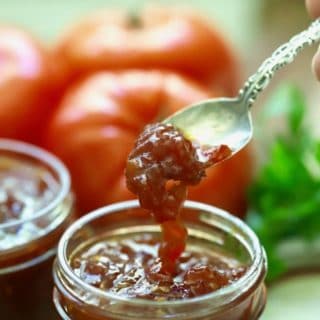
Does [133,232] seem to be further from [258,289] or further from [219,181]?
[219,181]

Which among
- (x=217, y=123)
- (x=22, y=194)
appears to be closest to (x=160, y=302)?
(x=217, y=123)

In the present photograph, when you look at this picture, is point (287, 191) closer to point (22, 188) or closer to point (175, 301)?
point (22, 188)

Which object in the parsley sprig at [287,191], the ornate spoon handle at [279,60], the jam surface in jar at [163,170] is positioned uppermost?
the ornate spoon handle at [279,60]

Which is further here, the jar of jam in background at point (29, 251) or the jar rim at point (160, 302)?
the jar of jam in background at point (29, 251)

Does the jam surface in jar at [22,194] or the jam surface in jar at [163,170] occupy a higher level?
the jam surface in jar at [163,170]

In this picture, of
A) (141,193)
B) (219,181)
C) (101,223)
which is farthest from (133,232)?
(219,181)

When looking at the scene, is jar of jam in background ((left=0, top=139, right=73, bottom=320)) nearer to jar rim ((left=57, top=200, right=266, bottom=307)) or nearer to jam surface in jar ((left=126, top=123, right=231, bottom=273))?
jar rim ((left=57, top=200, right=266, bottom=307))

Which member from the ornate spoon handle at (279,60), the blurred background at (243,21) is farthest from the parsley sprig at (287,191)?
the ornate spoon handle at (279,60)

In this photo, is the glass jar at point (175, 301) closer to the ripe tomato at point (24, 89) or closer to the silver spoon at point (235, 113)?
the silver spoon at point (235, 113)
